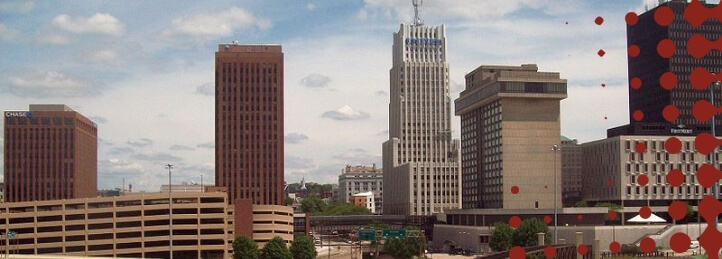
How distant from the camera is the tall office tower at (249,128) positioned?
129 metres

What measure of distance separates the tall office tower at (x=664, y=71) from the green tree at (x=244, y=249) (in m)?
67.4

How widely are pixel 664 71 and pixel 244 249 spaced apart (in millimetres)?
84700

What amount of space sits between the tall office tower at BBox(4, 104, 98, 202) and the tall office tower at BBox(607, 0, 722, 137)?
297 ft

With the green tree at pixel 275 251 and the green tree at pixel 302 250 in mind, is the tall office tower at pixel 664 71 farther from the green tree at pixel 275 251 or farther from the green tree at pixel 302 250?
the green tree at pixel 275 251

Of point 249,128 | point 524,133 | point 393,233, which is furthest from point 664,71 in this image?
point 249,128

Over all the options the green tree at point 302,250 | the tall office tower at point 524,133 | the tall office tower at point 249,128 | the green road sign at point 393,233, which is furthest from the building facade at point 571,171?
Answer: the green tree at point 302,250

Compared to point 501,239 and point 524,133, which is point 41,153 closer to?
point 524,133

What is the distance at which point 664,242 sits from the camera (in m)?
101

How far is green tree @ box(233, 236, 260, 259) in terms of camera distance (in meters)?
88.6

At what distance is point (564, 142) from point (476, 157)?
31.4m

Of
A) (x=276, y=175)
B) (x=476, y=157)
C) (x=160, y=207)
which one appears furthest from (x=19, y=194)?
(x=476, y=157)

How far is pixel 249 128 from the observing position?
129500 millimetres

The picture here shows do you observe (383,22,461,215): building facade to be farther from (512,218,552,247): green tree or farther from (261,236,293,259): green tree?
(261,236,293,259): green tree

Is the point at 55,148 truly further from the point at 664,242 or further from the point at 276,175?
the point at 664,242
